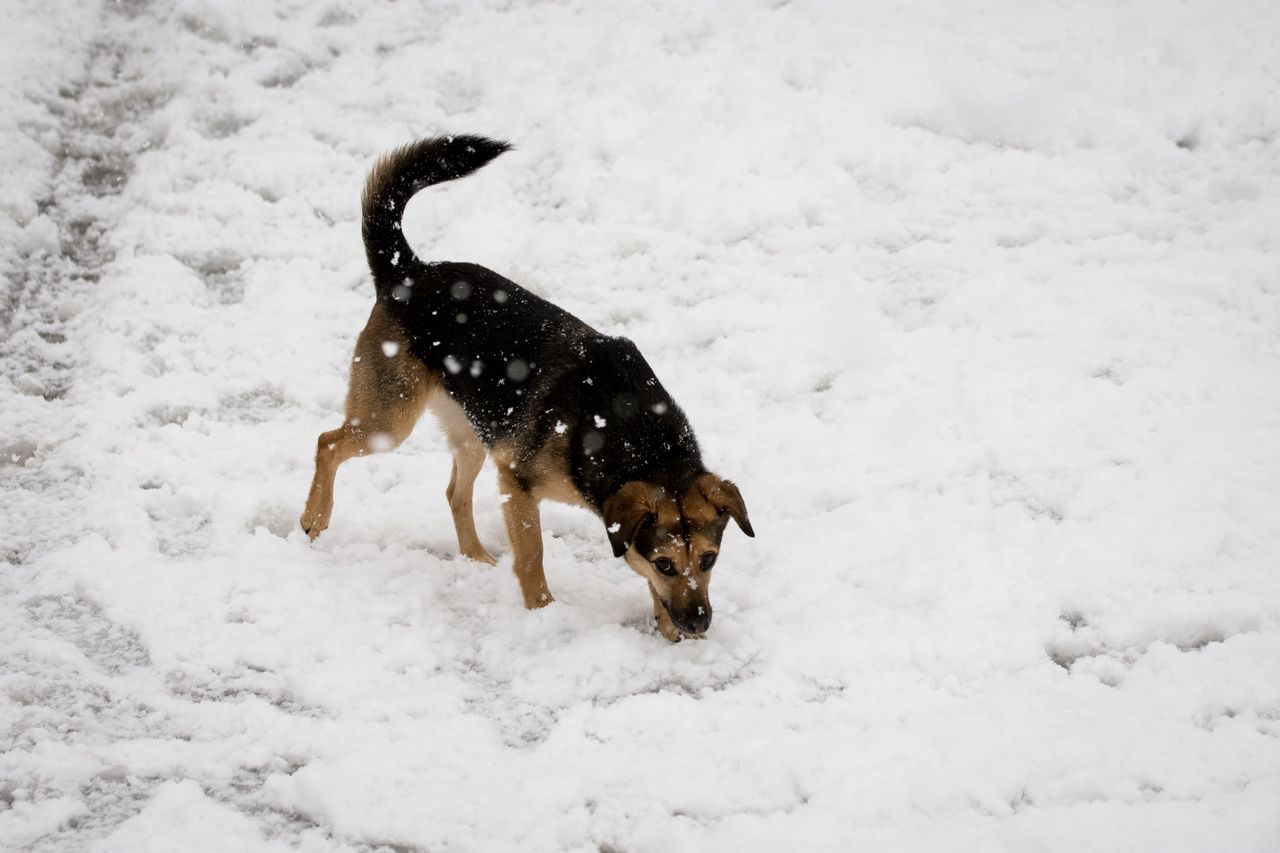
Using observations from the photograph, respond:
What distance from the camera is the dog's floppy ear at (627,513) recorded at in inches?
160

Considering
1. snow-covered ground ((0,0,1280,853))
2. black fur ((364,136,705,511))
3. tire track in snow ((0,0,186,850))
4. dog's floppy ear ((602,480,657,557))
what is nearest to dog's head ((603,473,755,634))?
dog's floppy ear ((602,480,657,557))

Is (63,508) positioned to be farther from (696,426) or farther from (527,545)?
(696,426)

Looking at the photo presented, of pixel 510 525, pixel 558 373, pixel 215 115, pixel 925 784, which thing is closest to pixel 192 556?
pixel 510 525

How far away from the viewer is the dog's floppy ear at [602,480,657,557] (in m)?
4.06

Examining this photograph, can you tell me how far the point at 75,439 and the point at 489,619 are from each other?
114 inches

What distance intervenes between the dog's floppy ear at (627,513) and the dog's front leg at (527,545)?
0.61 m

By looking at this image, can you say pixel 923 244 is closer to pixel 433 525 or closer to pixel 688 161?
pixel 688 161

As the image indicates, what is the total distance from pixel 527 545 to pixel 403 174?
7.11 feet

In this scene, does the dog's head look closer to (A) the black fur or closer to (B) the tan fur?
(A) the black fur

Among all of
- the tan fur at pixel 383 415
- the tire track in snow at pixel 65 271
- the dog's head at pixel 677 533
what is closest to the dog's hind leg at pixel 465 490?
the tan fur at pixel 383 415

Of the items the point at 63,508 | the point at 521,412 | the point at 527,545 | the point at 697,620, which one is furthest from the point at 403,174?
the point at 697,620

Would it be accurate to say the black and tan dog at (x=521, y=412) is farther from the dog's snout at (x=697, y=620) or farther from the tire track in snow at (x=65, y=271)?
the tire track in snow at (x=65, y=271)

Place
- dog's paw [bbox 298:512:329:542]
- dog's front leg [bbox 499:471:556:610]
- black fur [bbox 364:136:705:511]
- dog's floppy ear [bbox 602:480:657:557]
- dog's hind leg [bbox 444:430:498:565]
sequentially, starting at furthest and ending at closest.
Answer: dog's hind leg [bbox 444:430:498:565]
dog's paw [bbox 298:512:329:542]
dog's front leg [bbox 499:471:556:610]
black fur [bbox 364:136:705:511]
dog's floppy ear [bbox 602:480:657:557]

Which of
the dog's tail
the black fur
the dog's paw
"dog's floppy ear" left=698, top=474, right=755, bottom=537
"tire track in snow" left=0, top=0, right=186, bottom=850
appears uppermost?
the dog's tail
